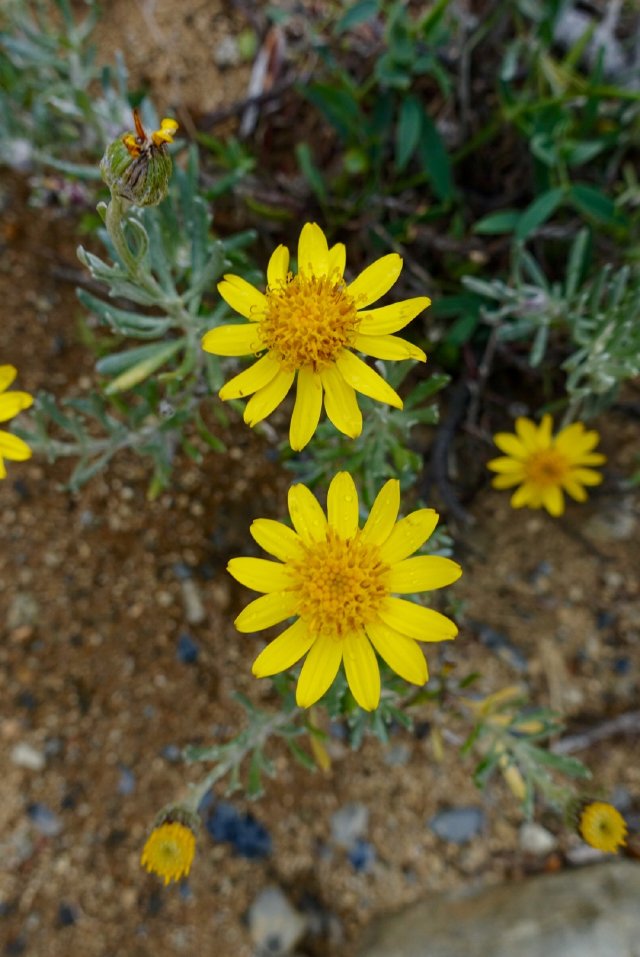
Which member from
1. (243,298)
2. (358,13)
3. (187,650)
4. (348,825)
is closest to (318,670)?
(243,298)

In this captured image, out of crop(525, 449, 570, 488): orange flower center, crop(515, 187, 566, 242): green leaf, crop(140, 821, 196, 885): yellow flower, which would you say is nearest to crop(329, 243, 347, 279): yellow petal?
crop(515, 187, 566, 242): green leaf

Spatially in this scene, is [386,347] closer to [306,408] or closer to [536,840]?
[306,408]

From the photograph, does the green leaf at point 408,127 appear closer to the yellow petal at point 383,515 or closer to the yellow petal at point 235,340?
the yellow petal at point 235,340

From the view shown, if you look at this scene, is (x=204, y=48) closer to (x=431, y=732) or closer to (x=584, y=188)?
(x=584, y=188)

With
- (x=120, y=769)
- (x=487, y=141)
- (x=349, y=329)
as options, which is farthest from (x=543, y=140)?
(x=120, y=769)

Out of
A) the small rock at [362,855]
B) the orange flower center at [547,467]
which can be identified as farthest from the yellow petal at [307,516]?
the small rock at [362,855]

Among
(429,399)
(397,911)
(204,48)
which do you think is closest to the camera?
(397,911)
